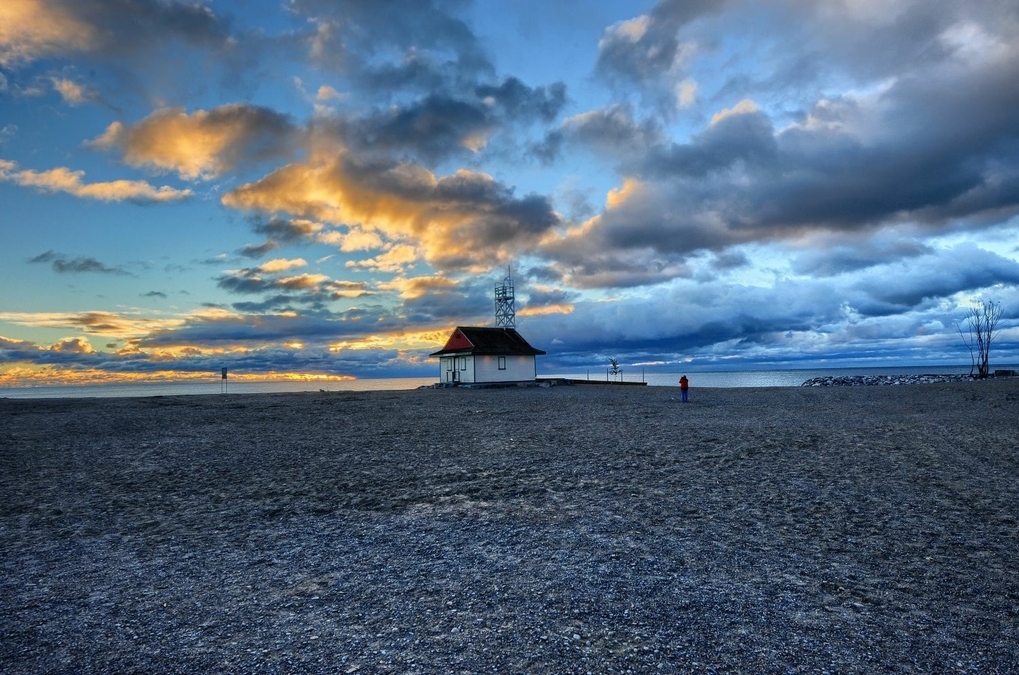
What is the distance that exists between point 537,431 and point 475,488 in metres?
7.77

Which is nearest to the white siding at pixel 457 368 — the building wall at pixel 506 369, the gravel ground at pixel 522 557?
the building wall at pixel 506 369

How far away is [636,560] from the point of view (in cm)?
695

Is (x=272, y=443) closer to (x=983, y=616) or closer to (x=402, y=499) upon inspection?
(x=402, y=499)

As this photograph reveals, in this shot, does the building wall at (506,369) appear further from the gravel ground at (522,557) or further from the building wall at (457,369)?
the gravel ground at (522,557)

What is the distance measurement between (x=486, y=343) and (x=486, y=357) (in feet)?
5.04

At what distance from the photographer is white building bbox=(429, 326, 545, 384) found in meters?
50.3

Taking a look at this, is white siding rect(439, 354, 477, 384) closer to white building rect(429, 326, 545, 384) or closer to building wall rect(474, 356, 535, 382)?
white building rect(429, 326, 545, 384)

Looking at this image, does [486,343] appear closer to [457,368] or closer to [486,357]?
[486,357]

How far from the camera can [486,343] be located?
5144 cm

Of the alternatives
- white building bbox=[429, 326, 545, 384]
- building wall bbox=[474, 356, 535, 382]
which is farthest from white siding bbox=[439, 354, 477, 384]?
building wall bbox=[474, 356, 535, 382]

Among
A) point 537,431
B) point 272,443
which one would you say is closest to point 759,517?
point 537,431

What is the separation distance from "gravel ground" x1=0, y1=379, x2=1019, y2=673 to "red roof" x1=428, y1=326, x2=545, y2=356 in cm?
3487

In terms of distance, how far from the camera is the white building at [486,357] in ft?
165

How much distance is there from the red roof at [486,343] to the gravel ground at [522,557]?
34869 mm
